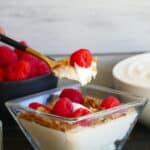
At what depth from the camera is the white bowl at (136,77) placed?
628mm

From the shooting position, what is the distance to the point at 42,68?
645 mm

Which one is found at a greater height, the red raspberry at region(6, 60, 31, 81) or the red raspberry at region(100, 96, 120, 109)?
the red raspberry at region(6, 60, 31, 81)

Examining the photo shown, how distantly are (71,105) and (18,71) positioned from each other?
4.6 inches

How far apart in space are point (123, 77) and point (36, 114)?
0.61 feet

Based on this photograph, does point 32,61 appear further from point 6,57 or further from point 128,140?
point 128,140

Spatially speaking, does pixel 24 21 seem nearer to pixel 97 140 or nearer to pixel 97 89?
pixel 97 89

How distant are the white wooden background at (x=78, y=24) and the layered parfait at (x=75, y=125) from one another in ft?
0.74

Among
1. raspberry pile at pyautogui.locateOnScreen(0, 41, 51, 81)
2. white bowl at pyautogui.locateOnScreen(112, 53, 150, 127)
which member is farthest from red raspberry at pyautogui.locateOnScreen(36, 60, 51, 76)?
white bowl at pyautogui.locateOnScreen(112, 53, 150, 127)

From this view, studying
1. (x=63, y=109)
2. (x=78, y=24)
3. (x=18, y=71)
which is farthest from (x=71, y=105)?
(x=78, y=24)

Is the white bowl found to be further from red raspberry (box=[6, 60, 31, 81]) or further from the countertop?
red raspberry (box=[6, 60, 31, 81])

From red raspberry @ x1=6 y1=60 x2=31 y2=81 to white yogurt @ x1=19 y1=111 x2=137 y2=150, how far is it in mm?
87

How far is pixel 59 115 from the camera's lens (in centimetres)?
52

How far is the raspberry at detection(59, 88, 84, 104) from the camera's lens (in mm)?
601

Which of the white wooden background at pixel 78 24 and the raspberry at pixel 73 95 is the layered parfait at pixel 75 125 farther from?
the white wooden background at pixel 78 24
